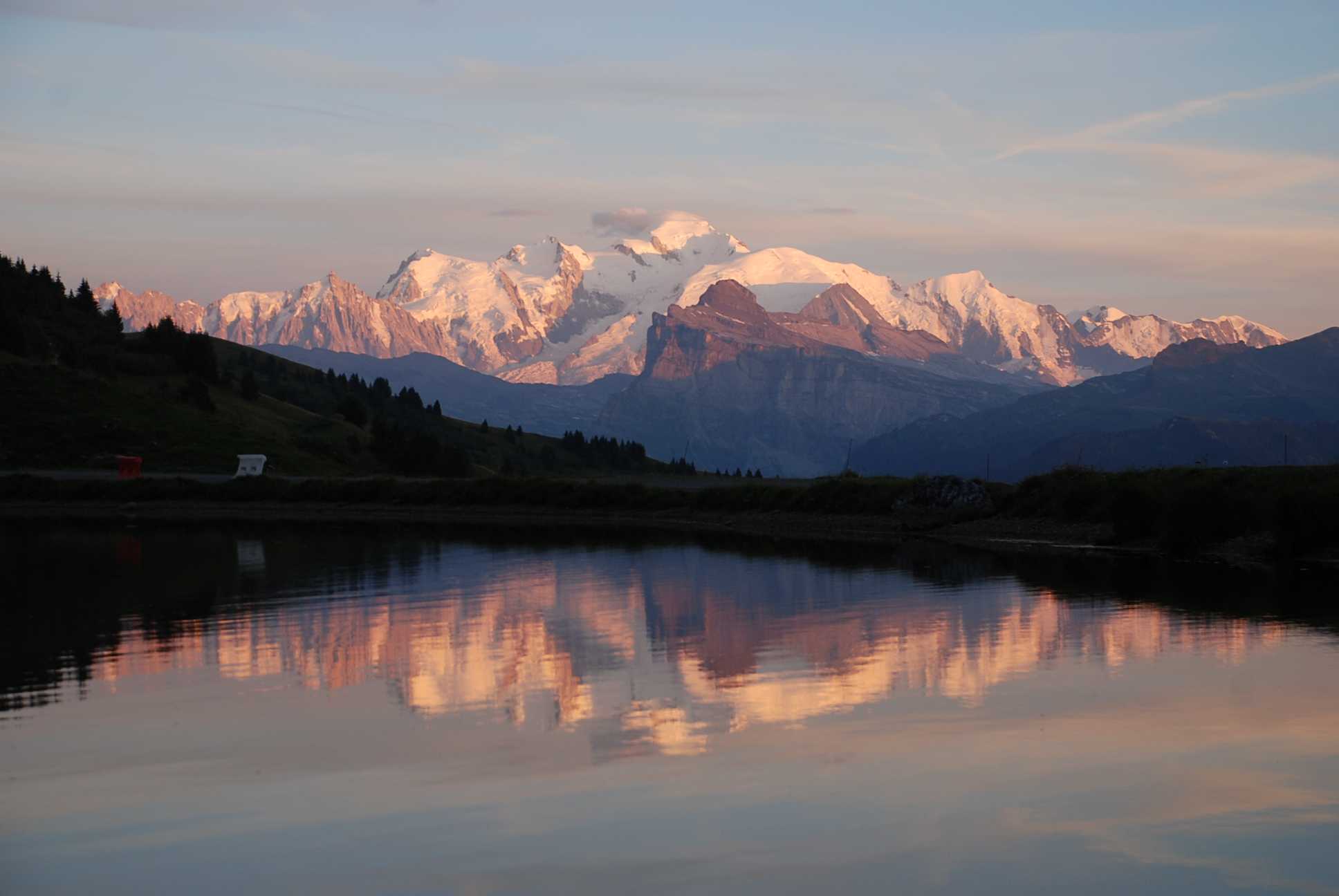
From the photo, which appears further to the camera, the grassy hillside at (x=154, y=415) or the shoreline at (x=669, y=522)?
the grassy hillside at (x=154, y=415)

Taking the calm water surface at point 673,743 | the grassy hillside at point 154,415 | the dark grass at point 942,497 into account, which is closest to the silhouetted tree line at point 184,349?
the grassy hillside at point 154,415

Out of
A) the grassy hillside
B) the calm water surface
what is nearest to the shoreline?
the calm water surface

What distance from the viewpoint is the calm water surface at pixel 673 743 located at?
18.8m

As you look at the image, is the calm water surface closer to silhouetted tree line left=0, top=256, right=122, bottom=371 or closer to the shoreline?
the shoreline

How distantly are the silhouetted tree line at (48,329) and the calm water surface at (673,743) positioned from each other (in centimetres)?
12868

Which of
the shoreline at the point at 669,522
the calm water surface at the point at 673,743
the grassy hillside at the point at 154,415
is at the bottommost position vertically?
the calm water surface at the point at 673,743

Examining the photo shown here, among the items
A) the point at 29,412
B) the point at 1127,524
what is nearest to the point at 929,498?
the point at 1127,524

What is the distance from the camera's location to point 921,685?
3112 centimetres

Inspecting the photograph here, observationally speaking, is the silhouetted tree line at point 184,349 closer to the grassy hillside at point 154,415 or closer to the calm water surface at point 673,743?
the grassy hillside at point 154,415

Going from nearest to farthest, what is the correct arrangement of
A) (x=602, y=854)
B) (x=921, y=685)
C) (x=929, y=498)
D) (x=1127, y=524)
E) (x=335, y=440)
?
1. (x=602, y=854)
2. (x=921, y=685)
3. (x=1127, y=524)
4. (x=929, y=498)
5. (x=335, y=440)

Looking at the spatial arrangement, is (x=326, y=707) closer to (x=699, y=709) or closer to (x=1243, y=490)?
(x=699, y=709)

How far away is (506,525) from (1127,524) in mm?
45012

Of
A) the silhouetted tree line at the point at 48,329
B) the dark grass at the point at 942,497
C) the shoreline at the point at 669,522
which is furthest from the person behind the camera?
the silhouetted tree line at the point at 48,329

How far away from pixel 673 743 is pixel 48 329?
7037 inches
